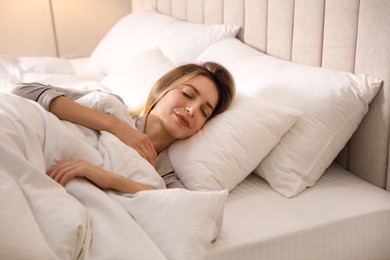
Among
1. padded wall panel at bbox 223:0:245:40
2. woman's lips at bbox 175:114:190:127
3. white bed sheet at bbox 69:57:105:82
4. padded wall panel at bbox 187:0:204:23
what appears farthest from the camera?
white bed sheet at bbox 69:57:105:82

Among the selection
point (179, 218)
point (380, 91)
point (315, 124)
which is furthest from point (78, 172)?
point (380, 91)

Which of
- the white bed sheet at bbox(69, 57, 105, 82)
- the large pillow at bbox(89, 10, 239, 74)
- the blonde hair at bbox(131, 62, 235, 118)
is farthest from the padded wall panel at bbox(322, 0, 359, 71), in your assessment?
the white bed sheet at bbox(69, 57, 105, 82)

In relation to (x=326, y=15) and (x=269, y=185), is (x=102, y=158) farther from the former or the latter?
(x=326, y=15)

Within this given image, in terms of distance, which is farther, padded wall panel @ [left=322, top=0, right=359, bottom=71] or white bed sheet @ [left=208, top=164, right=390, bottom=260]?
padded wall panel @ [left=322, top=0, right=359, bottom=71]

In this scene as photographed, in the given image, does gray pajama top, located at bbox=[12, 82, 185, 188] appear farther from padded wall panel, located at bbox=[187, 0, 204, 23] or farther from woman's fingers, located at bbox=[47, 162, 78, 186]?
padded wall panel, located at bbox=[187, 0, 204, 23]

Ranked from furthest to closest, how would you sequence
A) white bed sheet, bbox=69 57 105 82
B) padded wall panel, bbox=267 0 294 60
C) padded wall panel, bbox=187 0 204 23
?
white bed sheet, bbox=69 57 105 82
padded wall panel, bbox=187 0 204 23
padded wall panel, bbox=267 0 294 60

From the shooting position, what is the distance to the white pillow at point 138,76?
180 centimetres

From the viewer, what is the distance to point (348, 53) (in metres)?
1.34

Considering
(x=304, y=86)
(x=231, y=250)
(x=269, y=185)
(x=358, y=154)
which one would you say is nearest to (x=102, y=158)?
(x=231, y=250)

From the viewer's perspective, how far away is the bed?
2.94ft

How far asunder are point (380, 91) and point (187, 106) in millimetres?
553

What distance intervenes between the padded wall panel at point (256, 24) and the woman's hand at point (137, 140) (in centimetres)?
69

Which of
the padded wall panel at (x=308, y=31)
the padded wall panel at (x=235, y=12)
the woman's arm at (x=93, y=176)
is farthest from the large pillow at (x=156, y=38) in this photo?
the woman's arm at (x=93, y=176)

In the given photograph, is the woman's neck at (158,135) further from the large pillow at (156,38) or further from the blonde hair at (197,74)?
→ the large pillow at (156,38)
